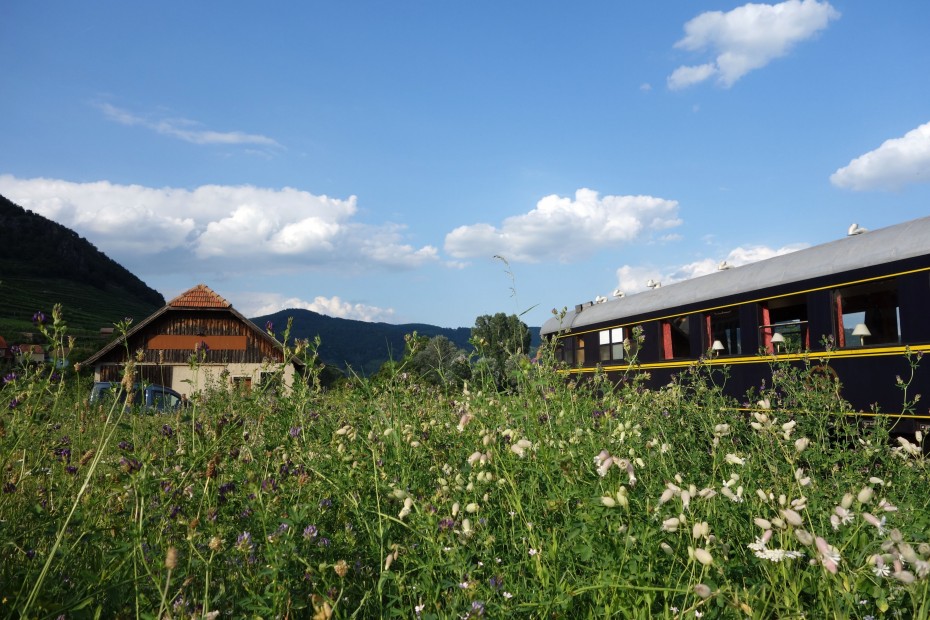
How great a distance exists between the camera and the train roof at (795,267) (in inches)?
337

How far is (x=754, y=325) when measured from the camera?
35.2ft

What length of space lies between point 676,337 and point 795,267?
9.94 feet

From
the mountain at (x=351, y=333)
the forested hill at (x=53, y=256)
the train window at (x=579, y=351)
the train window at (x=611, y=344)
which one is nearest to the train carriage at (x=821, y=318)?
the train window at (x=611, y=344)

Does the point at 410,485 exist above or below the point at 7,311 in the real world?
below

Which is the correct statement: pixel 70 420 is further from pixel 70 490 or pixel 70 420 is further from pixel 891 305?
pixel 891 305

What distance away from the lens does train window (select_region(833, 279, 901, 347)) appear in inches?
337

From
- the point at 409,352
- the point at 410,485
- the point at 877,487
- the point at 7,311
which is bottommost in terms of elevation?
the point at 877,487

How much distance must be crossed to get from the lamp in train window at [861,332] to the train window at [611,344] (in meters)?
5.72

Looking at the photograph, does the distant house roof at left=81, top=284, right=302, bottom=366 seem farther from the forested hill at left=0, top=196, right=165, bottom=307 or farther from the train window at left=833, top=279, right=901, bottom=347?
the forested hill at left=0, top=196, right=165, bottom=307

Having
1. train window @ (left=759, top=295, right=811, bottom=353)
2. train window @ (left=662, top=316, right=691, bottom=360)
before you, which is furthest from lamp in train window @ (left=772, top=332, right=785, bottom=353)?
train window @ (left=662, top=316, right=691, bottom=360)

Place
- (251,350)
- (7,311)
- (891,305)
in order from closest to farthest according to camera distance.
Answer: (891,305) → (251,350) → (7,311)

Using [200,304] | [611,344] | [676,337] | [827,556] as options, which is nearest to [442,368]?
[827,556]

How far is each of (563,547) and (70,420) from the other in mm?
4917

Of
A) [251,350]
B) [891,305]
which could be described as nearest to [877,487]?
[891,305]
